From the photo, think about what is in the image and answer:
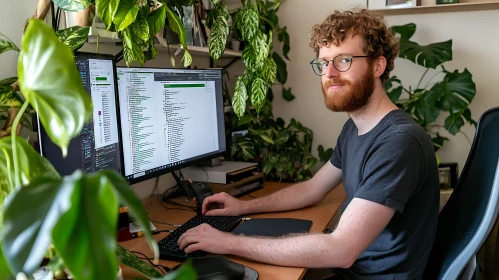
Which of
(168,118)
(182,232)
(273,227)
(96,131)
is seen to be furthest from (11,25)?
(273,227)

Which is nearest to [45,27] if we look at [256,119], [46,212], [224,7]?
[46,212]

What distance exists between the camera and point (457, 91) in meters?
2.11

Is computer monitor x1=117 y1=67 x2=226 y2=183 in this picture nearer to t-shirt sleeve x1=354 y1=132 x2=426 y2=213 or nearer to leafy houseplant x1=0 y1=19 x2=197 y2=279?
t-shirt sleeve x1=354 y1=132 x2=426 y2=213

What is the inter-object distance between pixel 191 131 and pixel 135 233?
445 mm

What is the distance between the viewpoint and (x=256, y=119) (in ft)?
7.32

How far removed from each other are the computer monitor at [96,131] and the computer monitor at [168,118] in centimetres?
5

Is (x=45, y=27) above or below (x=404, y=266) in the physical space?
above

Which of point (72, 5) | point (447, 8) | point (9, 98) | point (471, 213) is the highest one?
point (447, 8)

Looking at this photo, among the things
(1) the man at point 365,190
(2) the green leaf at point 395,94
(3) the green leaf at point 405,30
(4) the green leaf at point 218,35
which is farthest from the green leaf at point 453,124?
(4) the green leaf at point 218,35

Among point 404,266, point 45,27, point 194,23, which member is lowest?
point 404,266

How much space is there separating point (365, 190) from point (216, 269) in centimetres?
44

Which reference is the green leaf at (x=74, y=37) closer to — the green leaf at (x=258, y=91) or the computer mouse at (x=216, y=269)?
the computer mouse at (x=216, y=269)

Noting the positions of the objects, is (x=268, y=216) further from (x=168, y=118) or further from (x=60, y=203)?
(x=60, y=203)

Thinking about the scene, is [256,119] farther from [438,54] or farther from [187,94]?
[438,54]
